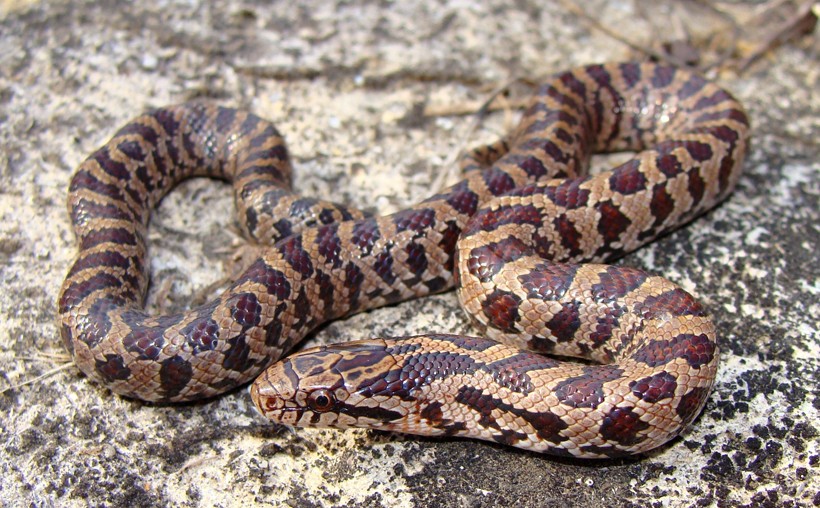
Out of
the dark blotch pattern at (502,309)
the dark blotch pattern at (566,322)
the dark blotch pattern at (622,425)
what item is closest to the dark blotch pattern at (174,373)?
the dark blotch pattern at (502,309)

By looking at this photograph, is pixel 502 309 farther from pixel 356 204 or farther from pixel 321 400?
pixel 356 204

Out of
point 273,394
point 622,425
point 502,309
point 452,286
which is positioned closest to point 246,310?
point 273,394

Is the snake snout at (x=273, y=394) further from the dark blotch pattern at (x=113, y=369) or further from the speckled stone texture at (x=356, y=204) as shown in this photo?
the dark blotch pattern at (x=113, y=369)

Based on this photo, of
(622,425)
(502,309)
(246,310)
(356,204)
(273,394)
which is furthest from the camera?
(356,204)

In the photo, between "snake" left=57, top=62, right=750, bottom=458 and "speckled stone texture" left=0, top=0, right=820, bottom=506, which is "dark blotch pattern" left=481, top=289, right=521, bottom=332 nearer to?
"snake" left=57, top=62, right=750, bottom=458

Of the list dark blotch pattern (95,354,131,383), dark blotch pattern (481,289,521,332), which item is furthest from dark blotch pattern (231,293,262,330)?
dark blotch pattern (481,289,521,332)

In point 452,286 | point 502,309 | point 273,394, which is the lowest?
point 452,286
